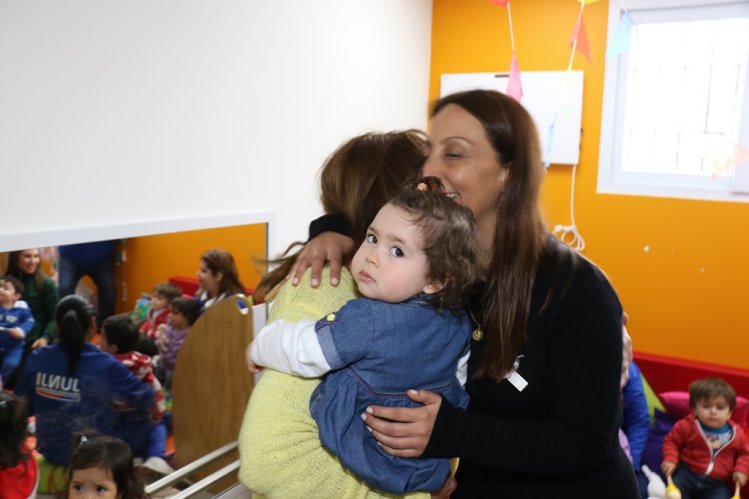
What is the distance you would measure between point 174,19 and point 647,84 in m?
Answer: 2.85

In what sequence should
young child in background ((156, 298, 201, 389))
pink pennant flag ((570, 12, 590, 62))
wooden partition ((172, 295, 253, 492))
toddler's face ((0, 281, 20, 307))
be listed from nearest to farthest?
toddler's face ((0, 281, 20, 307))
young child in background ((156, 298, 201, 389))
wooden partition ((172, 295, 253, 492))
pink pennant flag ((570, 12, 590, 62))

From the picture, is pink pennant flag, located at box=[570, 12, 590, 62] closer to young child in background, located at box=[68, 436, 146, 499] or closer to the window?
the window

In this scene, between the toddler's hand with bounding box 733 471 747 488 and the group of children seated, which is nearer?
the group of children seated

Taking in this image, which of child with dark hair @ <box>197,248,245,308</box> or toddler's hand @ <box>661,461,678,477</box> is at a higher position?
child with dark hair @ <box>197,248,245,308</box>

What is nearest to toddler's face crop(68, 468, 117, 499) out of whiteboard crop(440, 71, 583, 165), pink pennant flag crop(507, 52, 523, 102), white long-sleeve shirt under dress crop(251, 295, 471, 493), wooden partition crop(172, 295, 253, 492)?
wooden partition crop(172, 295, 253, 492)

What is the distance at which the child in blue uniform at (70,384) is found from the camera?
1.73m

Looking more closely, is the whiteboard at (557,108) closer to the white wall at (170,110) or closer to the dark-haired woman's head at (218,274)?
the white wall at (170,110)

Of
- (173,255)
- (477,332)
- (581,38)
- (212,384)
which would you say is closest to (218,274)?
(173,255)

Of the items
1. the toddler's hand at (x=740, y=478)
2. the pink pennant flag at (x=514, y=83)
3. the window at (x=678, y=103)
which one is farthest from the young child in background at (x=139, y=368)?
the window at (x=678, y=103)

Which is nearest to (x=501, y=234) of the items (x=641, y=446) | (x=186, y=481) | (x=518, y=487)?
(x=518, y=487)

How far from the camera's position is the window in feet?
11.5

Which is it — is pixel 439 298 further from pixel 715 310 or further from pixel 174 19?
pixel 715 310

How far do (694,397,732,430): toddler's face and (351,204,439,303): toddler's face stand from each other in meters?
2.52

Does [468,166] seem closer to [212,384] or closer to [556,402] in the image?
[556,402]
